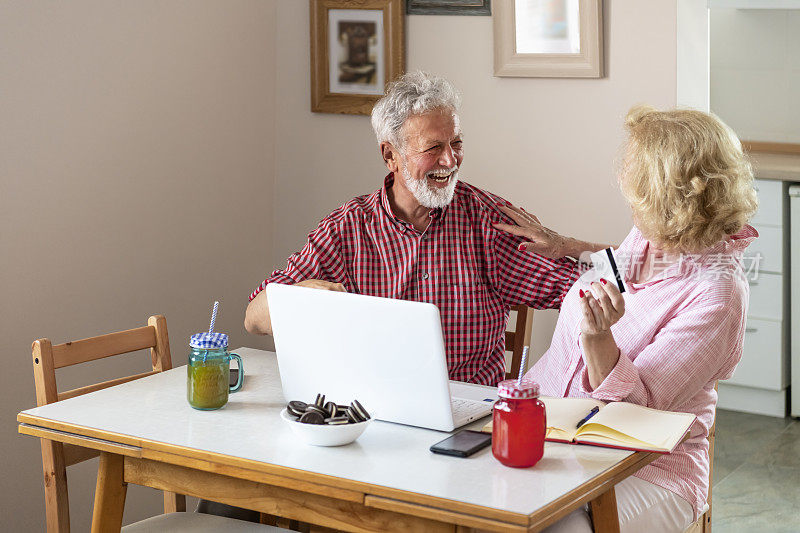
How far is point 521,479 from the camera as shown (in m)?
1.52

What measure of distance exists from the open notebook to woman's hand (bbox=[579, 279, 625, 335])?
0.14 m

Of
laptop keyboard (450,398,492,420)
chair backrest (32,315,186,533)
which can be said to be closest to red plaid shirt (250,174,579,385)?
chair backrest (32,315,186,533)

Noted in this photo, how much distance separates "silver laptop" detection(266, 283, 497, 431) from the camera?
1.67m

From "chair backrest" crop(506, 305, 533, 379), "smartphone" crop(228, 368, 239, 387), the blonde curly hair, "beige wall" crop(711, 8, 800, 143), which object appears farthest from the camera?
"beige wall" crop(711, 8, 800, 143)

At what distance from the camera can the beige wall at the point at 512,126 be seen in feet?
9.00

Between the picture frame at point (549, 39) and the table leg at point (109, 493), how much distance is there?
5.45 feet

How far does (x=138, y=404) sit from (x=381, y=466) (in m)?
0.59

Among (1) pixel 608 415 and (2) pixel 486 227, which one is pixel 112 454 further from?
(2) pixel 486 227

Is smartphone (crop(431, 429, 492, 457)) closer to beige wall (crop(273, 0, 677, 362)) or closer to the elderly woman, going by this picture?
the elderly woman

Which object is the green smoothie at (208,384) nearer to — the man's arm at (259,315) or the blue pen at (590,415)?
the man's arm at (259,315)

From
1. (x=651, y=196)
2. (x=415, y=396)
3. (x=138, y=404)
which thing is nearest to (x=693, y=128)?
(x=651, y=196)

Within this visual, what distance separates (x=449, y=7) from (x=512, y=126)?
0.41 meters

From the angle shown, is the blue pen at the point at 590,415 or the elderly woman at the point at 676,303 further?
the elderly woman at the point at 676,303

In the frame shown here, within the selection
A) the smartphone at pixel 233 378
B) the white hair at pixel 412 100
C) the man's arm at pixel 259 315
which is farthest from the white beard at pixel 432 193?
the smartphone at pixel 233 378
